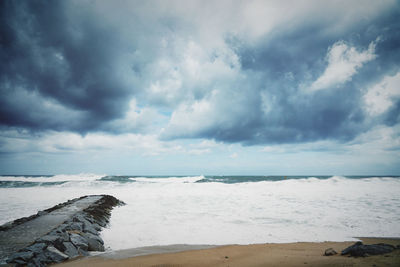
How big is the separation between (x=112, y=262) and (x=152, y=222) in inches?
161

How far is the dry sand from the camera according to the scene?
125 inches

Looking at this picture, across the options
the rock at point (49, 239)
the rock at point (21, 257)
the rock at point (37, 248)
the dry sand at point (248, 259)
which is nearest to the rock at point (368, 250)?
the dry sand at point (248, 259)

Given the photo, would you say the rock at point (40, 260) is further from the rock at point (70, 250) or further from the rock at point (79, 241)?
the rock at point (79, 241)

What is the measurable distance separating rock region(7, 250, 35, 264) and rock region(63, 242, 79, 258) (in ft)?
2.22

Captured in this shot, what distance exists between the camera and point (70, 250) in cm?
466

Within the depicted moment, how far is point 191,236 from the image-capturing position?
620 cm

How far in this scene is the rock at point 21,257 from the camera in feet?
12.4

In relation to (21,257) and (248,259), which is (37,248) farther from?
(248,259)

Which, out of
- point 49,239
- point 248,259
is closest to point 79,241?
point 49,239

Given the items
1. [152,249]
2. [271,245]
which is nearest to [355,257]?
[271,245]

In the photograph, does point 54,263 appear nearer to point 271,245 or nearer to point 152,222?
point 152,222

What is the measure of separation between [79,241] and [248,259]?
4.00m

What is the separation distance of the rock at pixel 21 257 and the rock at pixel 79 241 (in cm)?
105

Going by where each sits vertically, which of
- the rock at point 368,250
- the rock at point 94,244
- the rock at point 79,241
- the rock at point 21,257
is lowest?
the rock at point 94,244
